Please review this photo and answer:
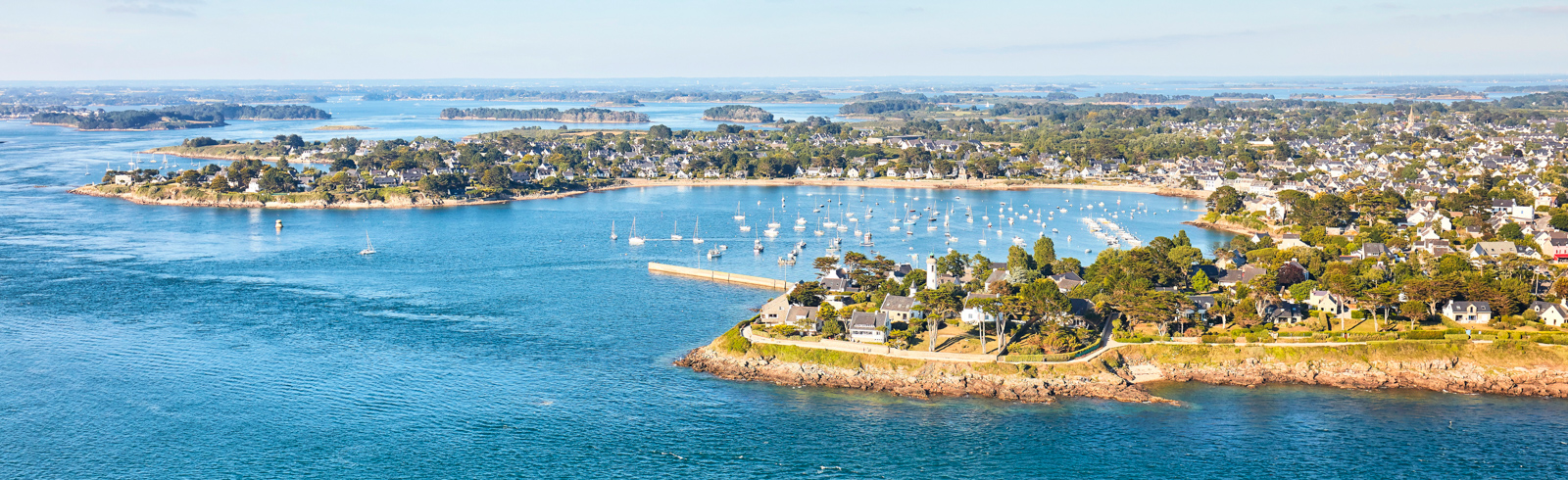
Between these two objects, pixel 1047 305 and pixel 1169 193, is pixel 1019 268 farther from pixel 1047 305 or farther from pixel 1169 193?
pixel 1169 193

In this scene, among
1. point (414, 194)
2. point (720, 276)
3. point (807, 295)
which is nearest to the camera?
point (807, 295)

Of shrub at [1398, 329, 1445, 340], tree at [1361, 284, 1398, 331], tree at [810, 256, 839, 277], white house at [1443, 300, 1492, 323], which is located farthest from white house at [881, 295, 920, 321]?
white house at [1443, 300, 1492, 323]

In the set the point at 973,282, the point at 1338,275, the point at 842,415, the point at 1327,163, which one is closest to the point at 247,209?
the point at 973,282

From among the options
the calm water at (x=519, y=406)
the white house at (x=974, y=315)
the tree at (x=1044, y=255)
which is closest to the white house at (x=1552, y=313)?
the calm water at (x=519, y=406)

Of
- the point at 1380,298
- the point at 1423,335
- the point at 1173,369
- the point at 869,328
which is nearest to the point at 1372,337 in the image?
the point at 1423,335

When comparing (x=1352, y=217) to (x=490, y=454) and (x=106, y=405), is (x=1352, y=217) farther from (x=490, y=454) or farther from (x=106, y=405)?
(x=106, y=405)

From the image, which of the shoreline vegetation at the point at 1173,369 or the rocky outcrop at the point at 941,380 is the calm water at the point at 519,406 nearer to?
the rocky outcrop at the point at 941,380
